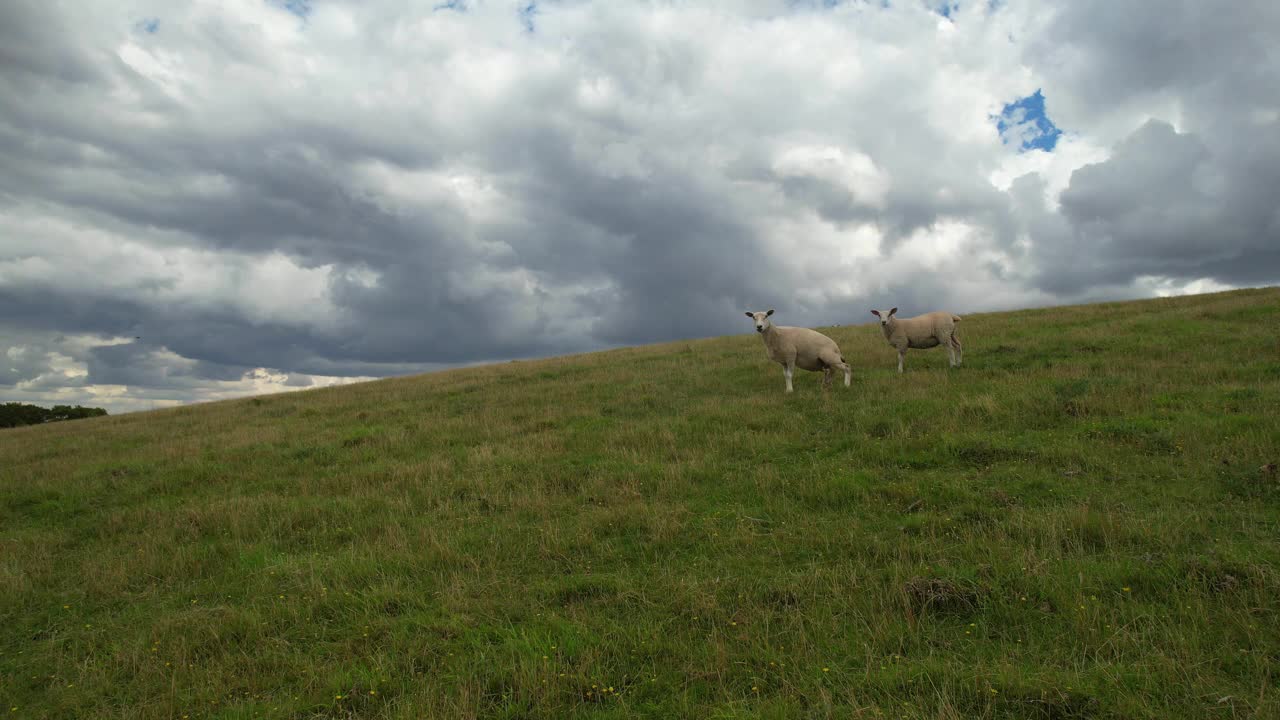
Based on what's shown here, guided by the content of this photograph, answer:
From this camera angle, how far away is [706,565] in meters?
7.08

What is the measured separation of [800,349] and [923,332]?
13.4 feet

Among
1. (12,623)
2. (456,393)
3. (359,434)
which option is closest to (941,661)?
(12,623)

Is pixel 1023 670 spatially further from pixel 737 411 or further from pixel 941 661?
pixel 737 411

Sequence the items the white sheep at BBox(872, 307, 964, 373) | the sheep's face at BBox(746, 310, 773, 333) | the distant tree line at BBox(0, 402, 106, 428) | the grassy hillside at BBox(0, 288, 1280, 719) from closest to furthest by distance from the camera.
Answer: the grassy hillside at BBox(0, 288, 1280, 719) < the sheep's face at BBox(746, 310, 773, 333) < the white sheep at BBox(872, 307, 964, 373) < the distant tree line at BBox(0, 402, 106, 428)

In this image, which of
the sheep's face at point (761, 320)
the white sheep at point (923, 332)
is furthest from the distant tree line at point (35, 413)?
the white sheep at point (923, 332)

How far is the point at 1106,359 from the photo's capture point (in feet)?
55.3

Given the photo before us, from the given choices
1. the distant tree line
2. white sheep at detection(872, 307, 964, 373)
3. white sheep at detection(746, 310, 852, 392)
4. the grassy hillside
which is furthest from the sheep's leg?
the distant tree line

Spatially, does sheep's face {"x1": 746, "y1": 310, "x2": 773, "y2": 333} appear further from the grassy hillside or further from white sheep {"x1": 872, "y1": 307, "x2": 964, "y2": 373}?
white sheep {"x1": 872, "y1": 307, "x2": 964, "y2": 373}

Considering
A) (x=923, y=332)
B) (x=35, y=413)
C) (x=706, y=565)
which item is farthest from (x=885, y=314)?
(x=35, y=413)

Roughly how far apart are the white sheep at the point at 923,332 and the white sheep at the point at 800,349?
215 centimetres

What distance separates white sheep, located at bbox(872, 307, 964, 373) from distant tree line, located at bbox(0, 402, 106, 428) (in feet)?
188

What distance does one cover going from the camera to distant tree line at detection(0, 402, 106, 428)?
4769 centimetres

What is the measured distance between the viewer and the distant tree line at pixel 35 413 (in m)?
47.7

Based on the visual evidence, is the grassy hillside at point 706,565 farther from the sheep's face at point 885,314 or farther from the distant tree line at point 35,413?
the distant tree line at point 35,413
